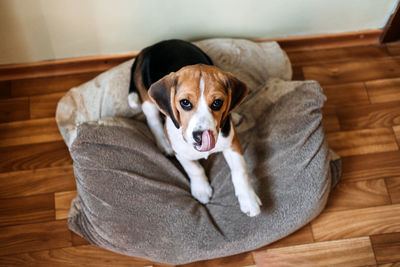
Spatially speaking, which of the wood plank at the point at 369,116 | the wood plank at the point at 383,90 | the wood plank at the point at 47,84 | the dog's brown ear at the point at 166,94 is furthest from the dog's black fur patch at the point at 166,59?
the wood plank at the point at 383,90

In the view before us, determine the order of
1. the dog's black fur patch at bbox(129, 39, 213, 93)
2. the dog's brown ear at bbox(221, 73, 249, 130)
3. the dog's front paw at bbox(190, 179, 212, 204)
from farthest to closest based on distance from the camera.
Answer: the dog's front paw at bbox(190, 179, 212, 204)
the dog's black fur patch at bbox(129, 39, 213, 93)
the dog's brown ear at bbox(221, 73, 249, 130)

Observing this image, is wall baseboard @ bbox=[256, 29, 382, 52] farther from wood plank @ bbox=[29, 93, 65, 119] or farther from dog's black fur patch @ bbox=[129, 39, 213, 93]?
wood plank @ bbox=[29, 93, 65, 119]

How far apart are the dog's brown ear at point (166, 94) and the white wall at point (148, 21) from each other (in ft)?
3.51

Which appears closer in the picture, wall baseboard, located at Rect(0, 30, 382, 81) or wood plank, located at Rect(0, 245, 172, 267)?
wood plank, located at Rect(0, 245, 172, 267)

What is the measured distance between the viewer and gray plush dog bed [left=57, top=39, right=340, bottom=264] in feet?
9.02

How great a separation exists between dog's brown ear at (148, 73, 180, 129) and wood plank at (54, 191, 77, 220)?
4.07 ft

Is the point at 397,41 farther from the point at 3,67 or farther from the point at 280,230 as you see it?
the point at 3,67

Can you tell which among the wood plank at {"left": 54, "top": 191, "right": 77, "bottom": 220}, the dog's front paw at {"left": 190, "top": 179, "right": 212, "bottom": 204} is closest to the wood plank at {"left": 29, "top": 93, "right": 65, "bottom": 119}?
the wood plank at {"left": 54, "top": 191, "right": 77, "bottom": 220}

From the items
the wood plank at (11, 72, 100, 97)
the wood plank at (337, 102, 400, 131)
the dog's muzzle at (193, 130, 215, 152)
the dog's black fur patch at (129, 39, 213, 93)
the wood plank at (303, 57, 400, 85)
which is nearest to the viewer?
the dog's muzzle at (193, 130, 215, 152)

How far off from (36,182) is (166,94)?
147cm

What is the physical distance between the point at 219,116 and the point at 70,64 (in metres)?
1.80

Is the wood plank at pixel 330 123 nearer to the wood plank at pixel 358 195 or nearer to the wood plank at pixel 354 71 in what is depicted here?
the wood plank at pixel 354 71

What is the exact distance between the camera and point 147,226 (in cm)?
276

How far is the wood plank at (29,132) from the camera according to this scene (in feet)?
10.9
